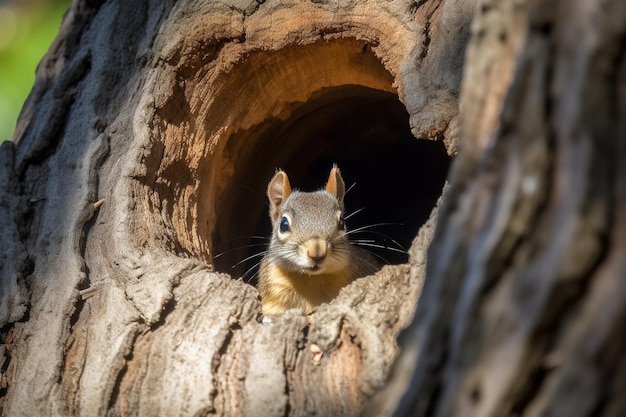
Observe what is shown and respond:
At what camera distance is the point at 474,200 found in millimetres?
1329

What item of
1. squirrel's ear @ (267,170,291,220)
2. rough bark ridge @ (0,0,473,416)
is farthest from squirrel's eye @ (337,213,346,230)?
rough bark ridge @ (0,0,473,416)

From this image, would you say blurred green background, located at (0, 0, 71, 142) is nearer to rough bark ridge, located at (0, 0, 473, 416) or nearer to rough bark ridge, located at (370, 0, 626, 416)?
rough bark ridge, located at (0, 0, 473, 416)

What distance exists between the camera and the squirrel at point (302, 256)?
134 inches

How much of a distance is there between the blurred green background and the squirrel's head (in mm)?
1373

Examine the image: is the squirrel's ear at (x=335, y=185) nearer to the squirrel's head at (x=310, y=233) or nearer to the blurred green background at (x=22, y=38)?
the squirrel's head at (x=310, y=233)

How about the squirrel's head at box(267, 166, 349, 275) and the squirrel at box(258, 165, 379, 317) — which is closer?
the squirrel's head at box(267, 166, 349, 275)

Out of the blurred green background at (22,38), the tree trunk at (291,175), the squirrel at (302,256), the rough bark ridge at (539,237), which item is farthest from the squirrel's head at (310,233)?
the rough bark ridge at (539,237)

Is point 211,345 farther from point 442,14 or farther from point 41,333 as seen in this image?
point 442,14

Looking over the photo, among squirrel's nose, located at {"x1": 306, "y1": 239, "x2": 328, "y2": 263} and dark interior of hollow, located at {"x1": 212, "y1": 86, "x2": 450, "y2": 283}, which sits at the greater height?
dark interior of hollow, located at {"x1": 212, "y1": 86, "x2": 450, "y2": 283}

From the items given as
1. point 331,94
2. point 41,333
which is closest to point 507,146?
point 41,333

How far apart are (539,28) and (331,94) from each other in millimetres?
2652

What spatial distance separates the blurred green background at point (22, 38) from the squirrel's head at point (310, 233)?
1373mm

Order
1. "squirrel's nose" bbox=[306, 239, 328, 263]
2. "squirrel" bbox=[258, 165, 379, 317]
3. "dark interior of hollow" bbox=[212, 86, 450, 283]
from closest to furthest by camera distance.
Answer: "squirrel's nose" bbox=[306, 239, 328, 263]
"squirrel" bbox=[258, 165, 379, 317]
"dark interior of hollow" bbox=[212, 86, 450, 283]

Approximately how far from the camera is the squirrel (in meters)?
3.40
